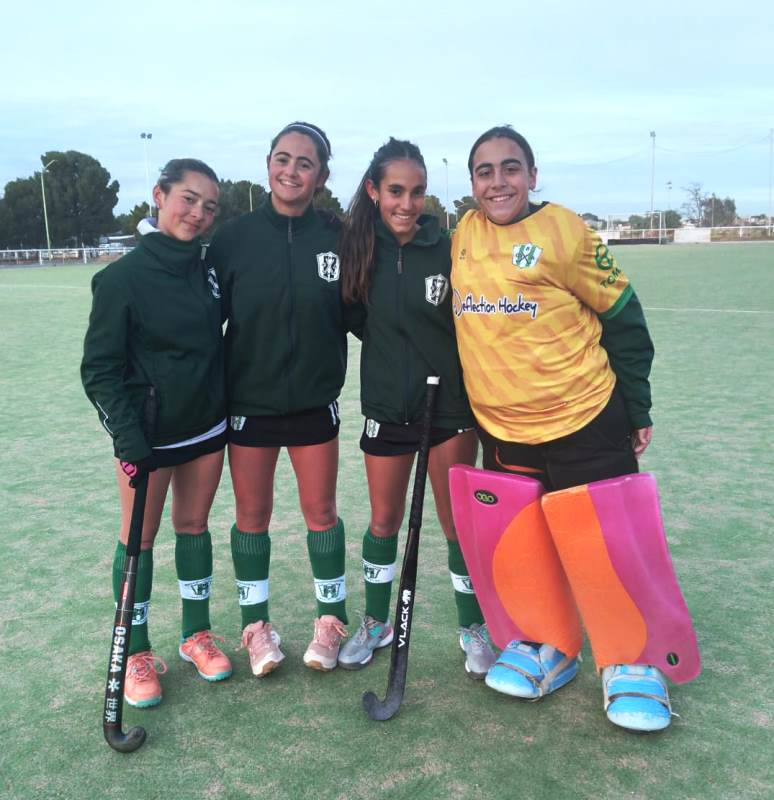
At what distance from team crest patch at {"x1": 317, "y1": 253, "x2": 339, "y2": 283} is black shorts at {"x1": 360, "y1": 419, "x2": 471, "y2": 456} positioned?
56 cm

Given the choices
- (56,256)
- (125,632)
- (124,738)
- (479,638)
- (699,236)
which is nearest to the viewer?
(124,738)

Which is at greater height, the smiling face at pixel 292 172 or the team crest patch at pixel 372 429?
the smiling face at pixel 292 172

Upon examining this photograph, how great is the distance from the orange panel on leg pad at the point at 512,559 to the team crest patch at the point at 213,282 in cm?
107

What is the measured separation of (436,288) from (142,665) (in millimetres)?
1706

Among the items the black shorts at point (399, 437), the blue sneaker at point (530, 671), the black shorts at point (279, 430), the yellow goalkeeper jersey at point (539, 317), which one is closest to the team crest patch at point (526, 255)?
the yellow goalkeeper jersey at point (539, 317)

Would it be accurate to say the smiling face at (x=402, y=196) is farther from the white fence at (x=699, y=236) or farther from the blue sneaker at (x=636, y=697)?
the white fence at (x=699, y=236)

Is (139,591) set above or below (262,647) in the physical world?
above

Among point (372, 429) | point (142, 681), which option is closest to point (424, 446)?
point (372, 429)

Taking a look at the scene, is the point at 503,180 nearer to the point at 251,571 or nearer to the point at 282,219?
the point at 282,219

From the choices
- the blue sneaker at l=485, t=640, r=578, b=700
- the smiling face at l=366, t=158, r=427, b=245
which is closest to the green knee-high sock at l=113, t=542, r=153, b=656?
the blue sneaker at l=485, t=640, r=578, b=700

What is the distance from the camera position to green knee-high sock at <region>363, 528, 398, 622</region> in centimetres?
322

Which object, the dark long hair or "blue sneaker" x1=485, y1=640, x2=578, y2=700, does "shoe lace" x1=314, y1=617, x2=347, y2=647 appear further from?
the dark long hair

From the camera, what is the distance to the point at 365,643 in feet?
10.5

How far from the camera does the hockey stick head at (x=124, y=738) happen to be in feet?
8.43
